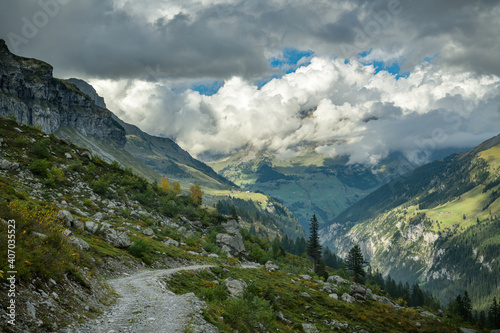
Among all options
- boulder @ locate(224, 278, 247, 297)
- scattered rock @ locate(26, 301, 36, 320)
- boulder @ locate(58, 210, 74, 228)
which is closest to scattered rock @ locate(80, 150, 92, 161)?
boulder @ locate(58, 210, 74, 228)

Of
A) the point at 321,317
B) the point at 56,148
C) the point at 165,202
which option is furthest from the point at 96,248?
the point at 165,202

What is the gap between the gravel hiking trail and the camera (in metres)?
11.7

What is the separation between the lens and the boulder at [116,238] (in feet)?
104

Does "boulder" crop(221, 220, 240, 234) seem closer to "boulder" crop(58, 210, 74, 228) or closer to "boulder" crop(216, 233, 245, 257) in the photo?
"boulder" crop(216, 233, 245, 257)

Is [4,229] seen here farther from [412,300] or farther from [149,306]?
[412,300]

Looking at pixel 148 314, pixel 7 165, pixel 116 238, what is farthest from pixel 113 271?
pixel 7 165

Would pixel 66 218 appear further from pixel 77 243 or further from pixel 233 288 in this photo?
pixel 233 288

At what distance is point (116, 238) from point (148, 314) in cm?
2128

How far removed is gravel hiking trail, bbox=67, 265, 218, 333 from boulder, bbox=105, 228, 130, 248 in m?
Answer: 12.1

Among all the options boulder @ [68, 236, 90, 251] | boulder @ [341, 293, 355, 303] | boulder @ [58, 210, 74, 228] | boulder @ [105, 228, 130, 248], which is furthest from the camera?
boulder @ [341, 293, 355, 303]

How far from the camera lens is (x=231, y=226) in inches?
3649

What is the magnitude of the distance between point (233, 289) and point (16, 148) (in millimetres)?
49721

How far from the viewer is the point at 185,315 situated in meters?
14.2

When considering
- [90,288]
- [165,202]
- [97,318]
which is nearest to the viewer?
[97,318]
